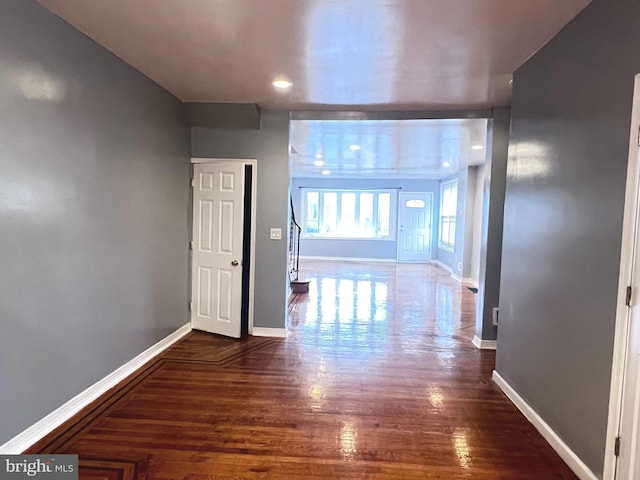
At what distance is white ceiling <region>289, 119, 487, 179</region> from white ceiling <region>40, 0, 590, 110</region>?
0.92m

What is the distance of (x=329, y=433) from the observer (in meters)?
2.42

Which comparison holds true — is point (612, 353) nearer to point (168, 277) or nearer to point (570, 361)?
point (570, 361)

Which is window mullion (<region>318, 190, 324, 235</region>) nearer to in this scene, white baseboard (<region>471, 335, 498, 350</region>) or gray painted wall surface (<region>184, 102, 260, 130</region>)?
gray painted wall surface (<region>184, 102, 260, 130</region>)

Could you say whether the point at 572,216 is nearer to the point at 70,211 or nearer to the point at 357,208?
the point at 70,211

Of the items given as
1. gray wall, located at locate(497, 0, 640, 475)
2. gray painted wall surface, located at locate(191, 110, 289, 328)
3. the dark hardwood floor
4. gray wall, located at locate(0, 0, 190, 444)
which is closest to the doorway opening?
gray painted wall surface, located at locate(191, 110, 289, 328)

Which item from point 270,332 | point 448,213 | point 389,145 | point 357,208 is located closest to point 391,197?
point 357,208

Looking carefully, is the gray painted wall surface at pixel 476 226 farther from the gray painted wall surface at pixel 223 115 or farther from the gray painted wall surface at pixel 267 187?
the gray painted wall surface at pixel 223 115

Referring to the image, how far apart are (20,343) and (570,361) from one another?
303cm

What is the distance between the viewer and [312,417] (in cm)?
261

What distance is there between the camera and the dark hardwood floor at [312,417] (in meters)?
2.10

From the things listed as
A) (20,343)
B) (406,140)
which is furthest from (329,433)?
(406,140)

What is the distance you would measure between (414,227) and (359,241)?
160cm

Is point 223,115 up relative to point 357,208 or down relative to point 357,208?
up

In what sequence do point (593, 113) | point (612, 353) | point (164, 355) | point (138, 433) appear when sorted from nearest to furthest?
point (612, 353) → point (593, 113) → point (138, 433) → point (164, 355)
